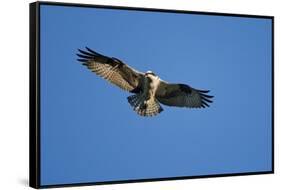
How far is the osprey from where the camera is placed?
6.51 m

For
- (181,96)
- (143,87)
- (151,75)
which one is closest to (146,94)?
(143,87)

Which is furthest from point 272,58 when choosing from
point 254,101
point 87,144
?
point 87,144

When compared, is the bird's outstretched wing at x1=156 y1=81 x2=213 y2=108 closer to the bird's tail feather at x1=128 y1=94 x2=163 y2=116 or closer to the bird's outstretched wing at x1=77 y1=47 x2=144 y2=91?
the bird's tail feather at x1=128 y1=94 x2=163 y2=116

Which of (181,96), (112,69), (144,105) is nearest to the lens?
(112,69)

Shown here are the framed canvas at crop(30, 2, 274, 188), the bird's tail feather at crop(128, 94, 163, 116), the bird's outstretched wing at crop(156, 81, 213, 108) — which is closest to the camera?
the framed canvas at crop(30, 2, 274, 188)

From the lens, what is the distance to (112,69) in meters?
6.57

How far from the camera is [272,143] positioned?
7496 mm

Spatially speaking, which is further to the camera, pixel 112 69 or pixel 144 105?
pixel 144 105

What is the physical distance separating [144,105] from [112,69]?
452mm

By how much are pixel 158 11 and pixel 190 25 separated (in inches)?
14.4

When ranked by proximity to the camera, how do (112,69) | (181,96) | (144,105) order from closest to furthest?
(112,69) → (144,105) → (181,96)

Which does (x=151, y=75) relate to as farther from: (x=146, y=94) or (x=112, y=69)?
(x=112, y=69)

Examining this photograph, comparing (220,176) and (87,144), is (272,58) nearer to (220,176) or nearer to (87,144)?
(220,176)

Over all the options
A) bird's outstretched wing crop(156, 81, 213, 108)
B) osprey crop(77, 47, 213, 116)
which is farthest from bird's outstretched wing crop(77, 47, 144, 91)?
bird's outstretched wing crop(156, 81, 213, 108)
